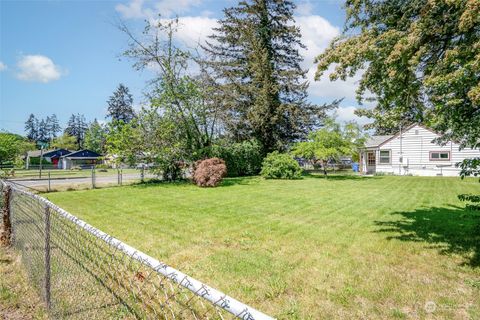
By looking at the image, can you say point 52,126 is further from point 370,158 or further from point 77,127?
point 370,158

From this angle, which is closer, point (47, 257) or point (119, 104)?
point (47, 257)

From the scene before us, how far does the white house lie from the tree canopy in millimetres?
21123

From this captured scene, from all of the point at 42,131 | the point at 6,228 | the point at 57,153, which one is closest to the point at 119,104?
the point at 57,153

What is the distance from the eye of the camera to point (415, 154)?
986 inches

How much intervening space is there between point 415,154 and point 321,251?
80.2 feet

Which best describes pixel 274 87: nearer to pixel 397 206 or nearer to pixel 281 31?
pixel 281 31

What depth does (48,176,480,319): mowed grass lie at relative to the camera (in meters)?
3.42

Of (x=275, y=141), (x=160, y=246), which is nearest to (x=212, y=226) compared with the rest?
(x=160, y=246)

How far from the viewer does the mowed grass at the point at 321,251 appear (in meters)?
3.42

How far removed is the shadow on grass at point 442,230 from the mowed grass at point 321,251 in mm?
23

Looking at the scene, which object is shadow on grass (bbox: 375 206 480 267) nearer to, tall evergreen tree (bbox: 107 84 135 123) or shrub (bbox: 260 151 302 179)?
shrub (bbox: 260 151 302 179)

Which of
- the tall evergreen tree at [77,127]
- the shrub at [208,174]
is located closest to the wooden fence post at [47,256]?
the shrub at [208,174]

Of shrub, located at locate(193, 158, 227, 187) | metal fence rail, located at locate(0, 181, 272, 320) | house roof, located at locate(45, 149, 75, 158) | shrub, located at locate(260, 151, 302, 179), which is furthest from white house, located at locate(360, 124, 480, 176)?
house roof, located at locate(45, 149, 75, 158)

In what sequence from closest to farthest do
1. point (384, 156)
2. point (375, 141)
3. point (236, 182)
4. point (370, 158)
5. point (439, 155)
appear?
point (236, 182), point (439, 155), point (384, 156), point (375, 141), point (370, 158)
